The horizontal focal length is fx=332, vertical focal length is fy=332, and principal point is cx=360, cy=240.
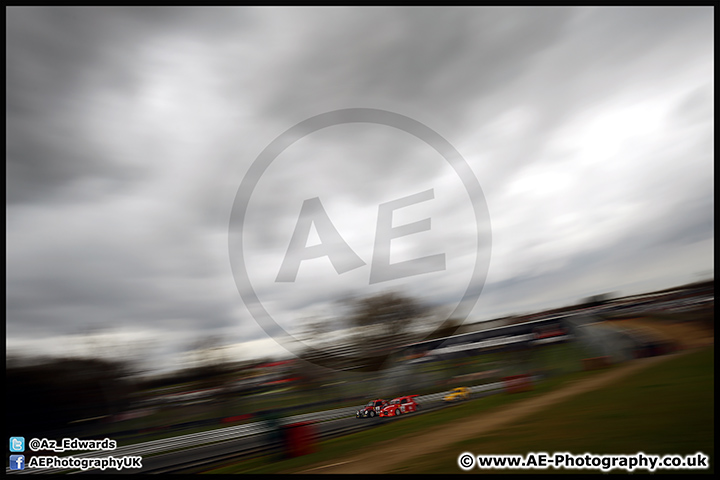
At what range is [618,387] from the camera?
10.4 metres

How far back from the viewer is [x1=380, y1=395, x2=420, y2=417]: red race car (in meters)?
15.6

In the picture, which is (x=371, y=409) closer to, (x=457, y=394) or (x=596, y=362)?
(x=457, y=394)

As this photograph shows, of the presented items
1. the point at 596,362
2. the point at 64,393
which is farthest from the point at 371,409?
the point at 64,393

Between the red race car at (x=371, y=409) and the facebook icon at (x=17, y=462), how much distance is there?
1193cm

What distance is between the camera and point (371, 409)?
639 inches

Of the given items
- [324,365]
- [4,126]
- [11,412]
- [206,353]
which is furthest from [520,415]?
[4,126]

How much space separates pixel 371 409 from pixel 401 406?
5.13ft

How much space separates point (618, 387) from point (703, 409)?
2.75 m

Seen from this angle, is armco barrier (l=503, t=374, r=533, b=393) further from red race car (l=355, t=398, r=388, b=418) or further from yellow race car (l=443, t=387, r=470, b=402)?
red race car (l=355, t=398, r=388, b=418)

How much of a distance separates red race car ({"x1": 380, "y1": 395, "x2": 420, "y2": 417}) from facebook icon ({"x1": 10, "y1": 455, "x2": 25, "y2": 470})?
12.6 m

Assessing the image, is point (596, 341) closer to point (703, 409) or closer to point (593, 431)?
point (703, 409)

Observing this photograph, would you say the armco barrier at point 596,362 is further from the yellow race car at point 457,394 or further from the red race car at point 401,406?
the red race car at point 401,406

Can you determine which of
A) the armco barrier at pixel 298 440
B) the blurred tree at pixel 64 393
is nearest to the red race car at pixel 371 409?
the armco barrier at pixel 298 440

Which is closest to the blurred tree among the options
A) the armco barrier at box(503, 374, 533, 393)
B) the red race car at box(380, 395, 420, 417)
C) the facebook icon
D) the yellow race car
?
the facebook icon
